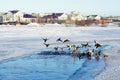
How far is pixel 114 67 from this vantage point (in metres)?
13.7

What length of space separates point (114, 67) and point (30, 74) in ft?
11.4

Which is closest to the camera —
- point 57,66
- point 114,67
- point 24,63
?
point 114,67

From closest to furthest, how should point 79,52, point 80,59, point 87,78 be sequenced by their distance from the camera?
point 87,78 → point 80,59 → point 79,52

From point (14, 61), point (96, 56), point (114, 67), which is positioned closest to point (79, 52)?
point (96, 56)

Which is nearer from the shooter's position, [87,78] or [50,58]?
[87,78]

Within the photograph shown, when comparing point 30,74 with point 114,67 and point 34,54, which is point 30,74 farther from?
point 34,54

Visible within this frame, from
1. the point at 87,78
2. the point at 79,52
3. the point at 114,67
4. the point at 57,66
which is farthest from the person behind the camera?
the point at 79,52

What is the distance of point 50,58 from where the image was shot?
57.5ft

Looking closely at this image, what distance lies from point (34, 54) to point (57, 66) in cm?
477

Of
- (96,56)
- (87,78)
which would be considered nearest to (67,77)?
(87,78)

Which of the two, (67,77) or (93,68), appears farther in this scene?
(93,68)

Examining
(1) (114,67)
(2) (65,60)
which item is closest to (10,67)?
(2) (65,60)

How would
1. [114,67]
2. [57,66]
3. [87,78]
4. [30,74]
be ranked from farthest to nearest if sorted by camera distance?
[57,66] < [114,67] < [30,74] < [87,78]

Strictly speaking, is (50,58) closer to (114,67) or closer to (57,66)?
(57,66)
